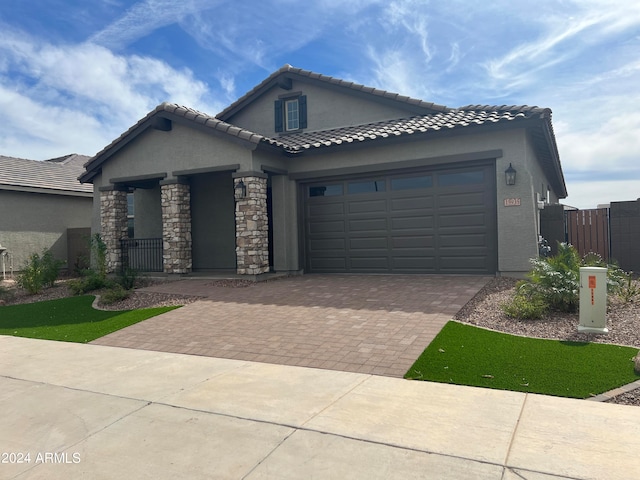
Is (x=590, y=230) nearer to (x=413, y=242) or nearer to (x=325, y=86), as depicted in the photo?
(x=413, y=242)

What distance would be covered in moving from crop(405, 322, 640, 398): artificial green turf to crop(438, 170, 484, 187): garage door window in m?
6.43

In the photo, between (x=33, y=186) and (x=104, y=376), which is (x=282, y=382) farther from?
(x=33, y=186)

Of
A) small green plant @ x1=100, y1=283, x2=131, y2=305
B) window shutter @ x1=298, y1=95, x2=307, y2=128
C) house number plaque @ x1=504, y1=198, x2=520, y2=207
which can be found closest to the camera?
small green plant @ x1=100, y1=283, x2=131, y2=305

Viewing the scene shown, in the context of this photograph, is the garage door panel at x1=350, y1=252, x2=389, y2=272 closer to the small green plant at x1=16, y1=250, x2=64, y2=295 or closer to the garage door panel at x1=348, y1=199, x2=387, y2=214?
the garage door panel at x1=348, y1=199, x2=387, y2=214

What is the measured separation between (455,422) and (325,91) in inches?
553

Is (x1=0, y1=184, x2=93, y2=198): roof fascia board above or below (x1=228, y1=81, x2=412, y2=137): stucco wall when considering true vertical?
below

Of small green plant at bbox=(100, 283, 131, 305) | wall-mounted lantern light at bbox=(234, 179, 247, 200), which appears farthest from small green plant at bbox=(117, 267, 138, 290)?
wall-mounted lantern light at bbox=(234, 179, 247, 200)

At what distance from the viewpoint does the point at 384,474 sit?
3258mm

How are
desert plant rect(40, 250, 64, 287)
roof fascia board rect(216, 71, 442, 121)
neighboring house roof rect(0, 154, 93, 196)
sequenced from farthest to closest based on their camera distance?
neighboring house roof rect(0, 154, 93, 196), roof fascia board rect(216, 71, 442, 121), desert plant rect(40, 250, 64, 287)

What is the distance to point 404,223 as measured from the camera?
12.9 m

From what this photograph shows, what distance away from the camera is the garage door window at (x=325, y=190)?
1395 cm

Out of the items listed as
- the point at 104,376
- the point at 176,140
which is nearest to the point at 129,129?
the point at 176,140

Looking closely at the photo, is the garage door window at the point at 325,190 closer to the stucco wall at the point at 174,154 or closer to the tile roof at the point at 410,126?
the tile roof at the point at 410,126

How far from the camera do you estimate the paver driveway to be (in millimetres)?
6316
